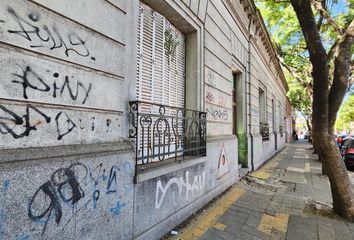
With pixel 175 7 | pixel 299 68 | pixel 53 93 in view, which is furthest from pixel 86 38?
pixel 299 68

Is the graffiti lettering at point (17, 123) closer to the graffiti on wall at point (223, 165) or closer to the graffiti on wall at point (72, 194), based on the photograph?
the graffiti on wall at point (72, 194)

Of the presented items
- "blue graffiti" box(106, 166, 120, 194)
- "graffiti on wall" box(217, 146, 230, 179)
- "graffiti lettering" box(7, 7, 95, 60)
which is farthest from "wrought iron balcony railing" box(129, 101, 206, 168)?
"graffiti lettering" box(7, 7, 95, 60)

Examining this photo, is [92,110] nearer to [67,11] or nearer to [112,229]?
[67,11]

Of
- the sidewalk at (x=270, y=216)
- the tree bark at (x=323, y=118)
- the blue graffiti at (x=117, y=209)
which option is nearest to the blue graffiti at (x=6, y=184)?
the blue graffiti at (x=117, y=209)

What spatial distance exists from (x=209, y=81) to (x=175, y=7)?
5.89 ft

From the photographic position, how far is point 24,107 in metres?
2.02

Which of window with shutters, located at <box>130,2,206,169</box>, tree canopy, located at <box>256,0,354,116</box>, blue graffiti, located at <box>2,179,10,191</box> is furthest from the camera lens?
tree canopy, located at <box>256,0,354,116</box>

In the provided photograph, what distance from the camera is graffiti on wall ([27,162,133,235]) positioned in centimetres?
205

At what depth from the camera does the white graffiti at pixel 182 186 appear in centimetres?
348

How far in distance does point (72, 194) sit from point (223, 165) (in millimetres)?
4272

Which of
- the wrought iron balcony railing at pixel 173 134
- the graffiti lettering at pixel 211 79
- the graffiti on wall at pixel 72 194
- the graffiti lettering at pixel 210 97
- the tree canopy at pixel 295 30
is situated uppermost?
the tree canopy at pixel 295 30

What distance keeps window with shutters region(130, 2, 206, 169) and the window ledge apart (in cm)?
15

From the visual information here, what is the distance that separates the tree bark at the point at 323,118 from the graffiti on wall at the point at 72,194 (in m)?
4.01

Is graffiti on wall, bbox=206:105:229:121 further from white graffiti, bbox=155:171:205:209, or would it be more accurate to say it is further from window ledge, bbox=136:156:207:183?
white graffiti, bbox=155:171:205:209
